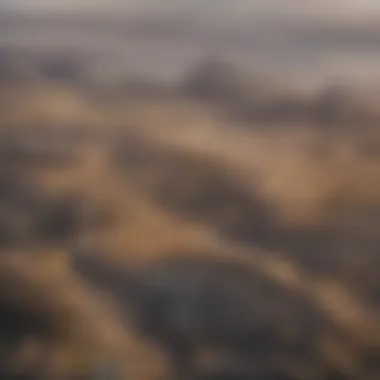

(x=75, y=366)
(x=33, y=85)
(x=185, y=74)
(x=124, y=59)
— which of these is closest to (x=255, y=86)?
(x=185, y=74)

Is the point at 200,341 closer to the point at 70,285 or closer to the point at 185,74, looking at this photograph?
the point at 70,285

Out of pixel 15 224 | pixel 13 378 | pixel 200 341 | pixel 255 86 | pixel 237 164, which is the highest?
pixel 255 86

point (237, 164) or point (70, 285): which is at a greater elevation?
point (237, 164)

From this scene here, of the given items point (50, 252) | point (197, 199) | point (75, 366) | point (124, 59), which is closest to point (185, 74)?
point (124, 59)

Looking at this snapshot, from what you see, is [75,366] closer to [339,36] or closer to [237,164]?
[237,164]

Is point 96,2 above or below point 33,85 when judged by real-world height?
above

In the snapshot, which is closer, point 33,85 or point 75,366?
point 75,366
